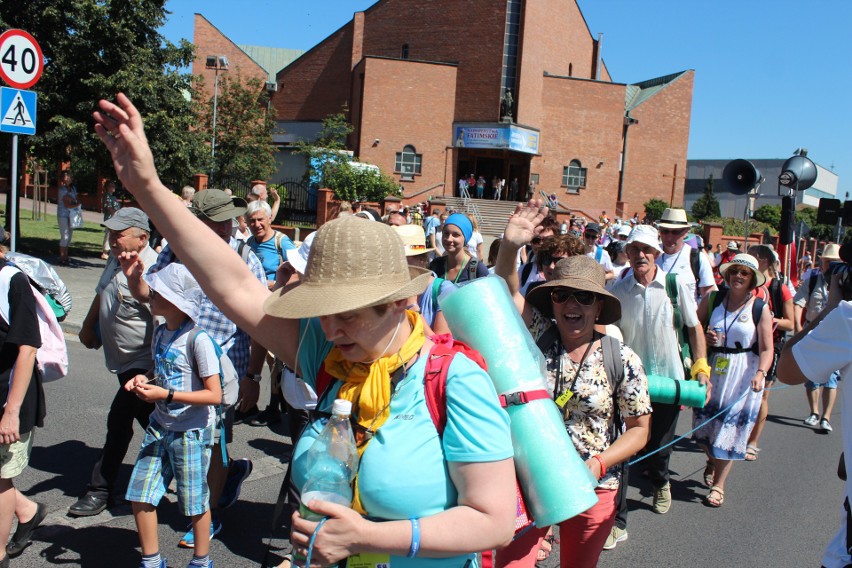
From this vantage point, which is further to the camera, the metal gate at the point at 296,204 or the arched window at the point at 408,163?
the arched window at the point at 408,163

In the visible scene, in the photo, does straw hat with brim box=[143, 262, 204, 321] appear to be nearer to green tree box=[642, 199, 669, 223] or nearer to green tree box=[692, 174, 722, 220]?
green tree box=[642, 199, 669, 223]

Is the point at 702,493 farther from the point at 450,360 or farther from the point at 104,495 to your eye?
the point at 450,360

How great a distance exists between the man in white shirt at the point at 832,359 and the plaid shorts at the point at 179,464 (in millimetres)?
2895

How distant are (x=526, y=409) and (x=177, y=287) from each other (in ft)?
7.79

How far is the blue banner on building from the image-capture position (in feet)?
135

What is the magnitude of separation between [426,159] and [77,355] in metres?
35.0

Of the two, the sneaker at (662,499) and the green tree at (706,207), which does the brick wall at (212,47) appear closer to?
the green tree at (706,207)

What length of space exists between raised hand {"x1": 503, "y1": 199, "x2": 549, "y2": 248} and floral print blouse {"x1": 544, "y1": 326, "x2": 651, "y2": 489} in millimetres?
803

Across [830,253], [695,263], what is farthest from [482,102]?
[695,263]

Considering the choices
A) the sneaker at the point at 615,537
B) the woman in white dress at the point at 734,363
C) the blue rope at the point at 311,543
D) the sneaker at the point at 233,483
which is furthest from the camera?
the woman in white dress at the point at 734,363

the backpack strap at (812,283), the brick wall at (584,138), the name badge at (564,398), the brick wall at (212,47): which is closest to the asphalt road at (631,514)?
the name badge at (564,398)

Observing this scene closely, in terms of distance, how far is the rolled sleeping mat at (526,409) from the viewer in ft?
6.83

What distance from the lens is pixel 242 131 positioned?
35031 millimetres

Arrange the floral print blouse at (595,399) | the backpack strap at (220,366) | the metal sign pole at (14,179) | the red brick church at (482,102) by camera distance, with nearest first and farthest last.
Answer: the floral print blouse at (595,399) < the backpack strap at (220,366) < the metal sign pole at (14,179) < the red brick church at (482,102)
